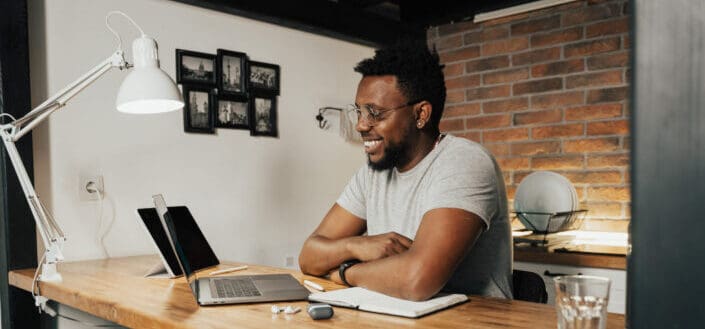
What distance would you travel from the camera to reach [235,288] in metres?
1.38

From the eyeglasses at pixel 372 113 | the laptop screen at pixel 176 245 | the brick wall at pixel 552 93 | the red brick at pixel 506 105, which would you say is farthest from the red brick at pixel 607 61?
the laptop screen at pixel 176 245

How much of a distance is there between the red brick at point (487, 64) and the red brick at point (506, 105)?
0.68ft

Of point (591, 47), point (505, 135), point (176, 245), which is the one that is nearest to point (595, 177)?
point (505, 135)

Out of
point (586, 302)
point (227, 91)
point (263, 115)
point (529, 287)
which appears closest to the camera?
point (586, 302)

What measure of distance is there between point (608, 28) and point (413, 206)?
176 cm

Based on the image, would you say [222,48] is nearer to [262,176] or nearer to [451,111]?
[262,176]

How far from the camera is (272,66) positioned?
2.79 m

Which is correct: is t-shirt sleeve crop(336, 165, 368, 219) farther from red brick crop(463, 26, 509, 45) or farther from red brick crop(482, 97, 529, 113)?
red brick crop(463, 26, 509, 45)

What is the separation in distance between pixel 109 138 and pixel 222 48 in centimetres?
70

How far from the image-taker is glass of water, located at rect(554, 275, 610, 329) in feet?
2.91

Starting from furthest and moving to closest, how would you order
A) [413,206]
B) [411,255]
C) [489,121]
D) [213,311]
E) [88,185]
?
[489,121] < [88,185] < [413,206] < [411,255] < [213,311]

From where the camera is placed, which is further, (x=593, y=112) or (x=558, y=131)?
(x=558, y=131)

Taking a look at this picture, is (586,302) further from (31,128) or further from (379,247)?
(31,128)

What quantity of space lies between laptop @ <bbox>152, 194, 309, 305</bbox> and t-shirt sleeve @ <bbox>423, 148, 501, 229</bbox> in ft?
1.39
